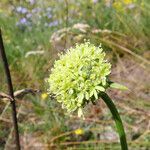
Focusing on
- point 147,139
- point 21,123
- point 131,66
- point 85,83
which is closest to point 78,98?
point 85,83

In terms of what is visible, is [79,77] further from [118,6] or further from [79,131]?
[118,6]

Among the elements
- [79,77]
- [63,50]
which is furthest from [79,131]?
[79,77]

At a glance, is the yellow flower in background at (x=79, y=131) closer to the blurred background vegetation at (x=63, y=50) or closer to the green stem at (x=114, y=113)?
the blurred background vegetation at (x=63, y=50)

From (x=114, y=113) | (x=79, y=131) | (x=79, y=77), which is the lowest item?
(x=114, y=113)

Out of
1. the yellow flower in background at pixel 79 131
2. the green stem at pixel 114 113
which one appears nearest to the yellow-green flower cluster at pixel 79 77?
the green stem at pixel 114 113

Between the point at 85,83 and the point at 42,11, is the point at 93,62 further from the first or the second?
the point at 42,11

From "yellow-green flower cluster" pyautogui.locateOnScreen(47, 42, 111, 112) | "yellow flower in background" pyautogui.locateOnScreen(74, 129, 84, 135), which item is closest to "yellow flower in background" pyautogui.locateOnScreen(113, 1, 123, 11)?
"yellow flower in background" pyautogui.locateOnScreen(74, 129, 84, 135)

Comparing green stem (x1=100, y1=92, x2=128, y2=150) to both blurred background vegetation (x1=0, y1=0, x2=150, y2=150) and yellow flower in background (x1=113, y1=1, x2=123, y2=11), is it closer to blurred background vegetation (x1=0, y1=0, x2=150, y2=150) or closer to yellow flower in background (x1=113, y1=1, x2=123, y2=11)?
blurred background vegetation (x1=0, y1=0, x2=150, y2=150)
